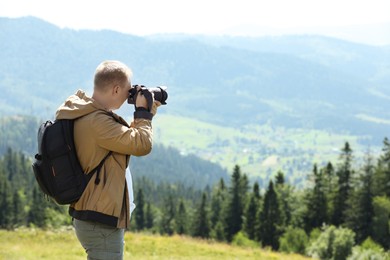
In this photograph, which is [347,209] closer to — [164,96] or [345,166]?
[345,166]

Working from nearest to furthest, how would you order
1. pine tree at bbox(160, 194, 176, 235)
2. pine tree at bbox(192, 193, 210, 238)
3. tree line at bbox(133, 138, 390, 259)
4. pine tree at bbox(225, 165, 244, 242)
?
tree line at bbox(133, 138, 390, 259) < pine tree at bbox(225, 165, 244, 242) < pine tree at bbox(192, 193, 210, 238) < pine tree at bbox(160, 194, 176, 235)

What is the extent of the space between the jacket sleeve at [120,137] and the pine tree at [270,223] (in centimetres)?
5665

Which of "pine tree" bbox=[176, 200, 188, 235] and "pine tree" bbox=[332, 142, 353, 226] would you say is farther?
"pine tree" bbox=[176, 200, 188, 235]

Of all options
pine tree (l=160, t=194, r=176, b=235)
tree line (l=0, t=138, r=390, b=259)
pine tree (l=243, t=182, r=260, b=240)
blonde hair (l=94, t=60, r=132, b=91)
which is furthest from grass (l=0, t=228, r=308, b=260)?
pine tree (l=160, t=194, r=176, b=235)

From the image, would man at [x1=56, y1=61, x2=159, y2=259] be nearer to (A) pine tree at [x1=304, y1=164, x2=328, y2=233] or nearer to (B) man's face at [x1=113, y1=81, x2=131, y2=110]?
(B) man's face at [x1=113, y1=81, x2=131, y2=110]

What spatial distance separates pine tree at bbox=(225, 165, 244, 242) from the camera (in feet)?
220

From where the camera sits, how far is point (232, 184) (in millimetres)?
67688

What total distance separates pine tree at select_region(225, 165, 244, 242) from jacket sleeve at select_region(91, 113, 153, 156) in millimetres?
62260

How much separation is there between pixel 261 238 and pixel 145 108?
190ft

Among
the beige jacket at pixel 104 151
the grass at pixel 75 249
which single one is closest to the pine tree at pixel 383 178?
the grass at pixel 75 249

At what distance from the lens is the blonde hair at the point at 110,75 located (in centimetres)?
540

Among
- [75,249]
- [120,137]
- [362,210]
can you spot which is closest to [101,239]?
[120,137]

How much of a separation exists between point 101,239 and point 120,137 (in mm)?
1006

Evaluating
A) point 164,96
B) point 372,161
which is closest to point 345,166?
point 372,161
